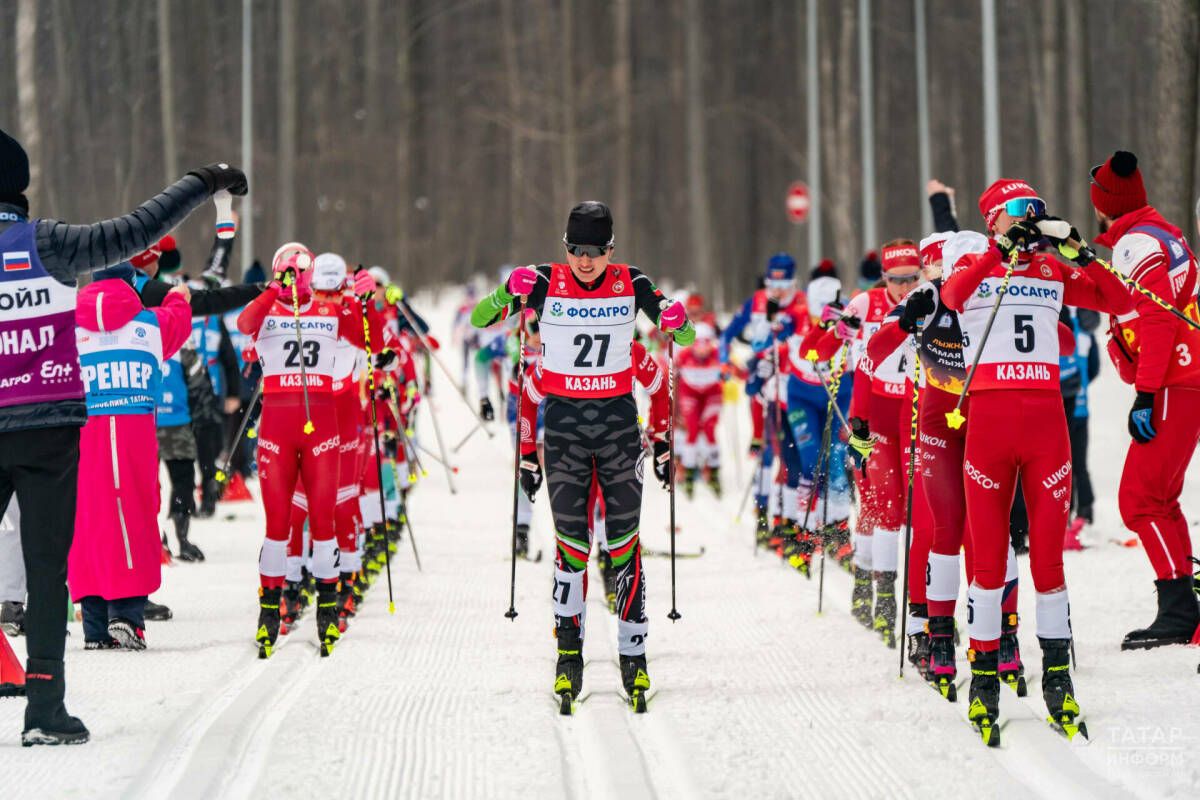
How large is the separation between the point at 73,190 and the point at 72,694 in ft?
56.5

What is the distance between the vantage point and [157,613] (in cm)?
962

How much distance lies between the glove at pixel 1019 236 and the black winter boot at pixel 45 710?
14.7ft

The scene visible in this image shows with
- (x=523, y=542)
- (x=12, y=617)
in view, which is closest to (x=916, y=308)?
(x=12, y=617)

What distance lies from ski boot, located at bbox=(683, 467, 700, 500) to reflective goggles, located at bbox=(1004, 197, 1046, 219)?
10950mm

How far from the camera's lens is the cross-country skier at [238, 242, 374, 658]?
8586 mm

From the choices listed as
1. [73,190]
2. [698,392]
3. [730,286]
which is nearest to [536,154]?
[730,286]

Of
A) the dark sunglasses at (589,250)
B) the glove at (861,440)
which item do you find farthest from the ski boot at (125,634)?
the glove at (861,440)

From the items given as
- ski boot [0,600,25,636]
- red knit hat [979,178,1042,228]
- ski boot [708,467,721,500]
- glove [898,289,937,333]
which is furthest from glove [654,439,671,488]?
ski boot [708,467,721,500]

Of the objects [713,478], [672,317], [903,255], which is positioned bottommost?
[713,478]

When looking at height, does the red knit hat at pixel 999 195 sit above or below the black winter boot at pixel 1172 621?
above

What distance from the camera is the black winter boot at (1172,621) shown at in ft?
26.1

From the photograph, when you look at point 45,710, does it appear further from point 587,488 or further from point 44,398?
point 587,488

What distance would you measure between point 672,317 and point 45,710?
345cm

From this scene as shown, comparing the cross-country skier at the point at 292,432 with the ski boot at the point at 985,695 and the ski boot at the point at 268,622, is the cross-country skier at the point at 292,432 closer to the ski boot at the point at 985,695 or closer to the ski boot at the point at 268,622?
the ski boot at the point at 268,622
